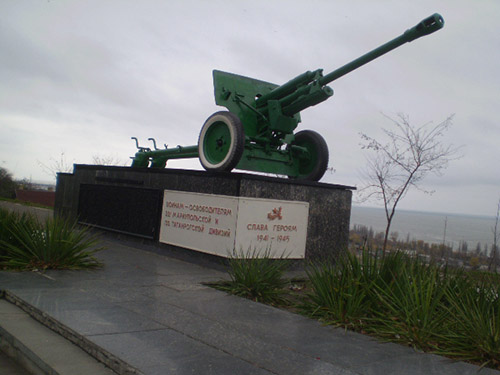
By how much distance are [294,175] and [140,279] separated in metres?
4.29

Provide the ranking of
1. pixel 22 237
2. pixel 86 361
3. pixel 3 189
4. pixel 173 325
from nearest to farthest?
pixel 86 361 → pixel 173 325 → pixel 22 237 → pixel 3 189

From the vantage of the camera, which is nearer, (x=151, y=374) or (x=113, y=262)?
(x=151, y=374)

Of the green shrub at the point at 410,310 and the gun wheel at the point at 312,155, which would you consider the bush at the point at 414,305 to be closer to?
the green shrub at the point at 410,310

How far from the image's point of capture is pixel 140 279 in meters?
6.15

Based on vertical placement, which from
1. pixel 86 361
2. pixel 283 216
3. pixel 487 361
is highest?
pixel 283 216

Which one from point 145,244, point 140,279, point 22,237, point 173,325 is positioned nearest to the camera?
point 173,325

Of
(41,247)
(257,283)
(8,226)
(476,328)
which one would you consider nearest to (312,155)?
(257,283)

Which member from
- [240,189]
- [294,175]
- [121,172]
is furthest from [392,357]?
[121,172]

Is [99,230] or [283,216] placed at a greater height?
[283,216]

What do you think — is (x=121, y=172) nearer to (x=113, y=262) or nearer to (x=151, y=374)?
(x=113, y=262)

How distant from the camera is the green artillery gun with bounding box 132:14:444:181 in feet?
25.9

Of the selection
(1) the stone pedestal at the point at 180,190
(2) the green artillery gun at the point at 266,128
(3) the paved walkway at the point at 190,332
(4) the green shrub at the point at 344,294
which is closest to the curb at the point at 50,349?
(3) the paved walkway at the point at 190,332

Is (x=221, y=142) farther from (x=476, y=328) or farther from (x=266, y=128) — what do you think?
(x=476, y=328)

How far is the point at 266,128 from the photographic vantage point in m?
8.84
